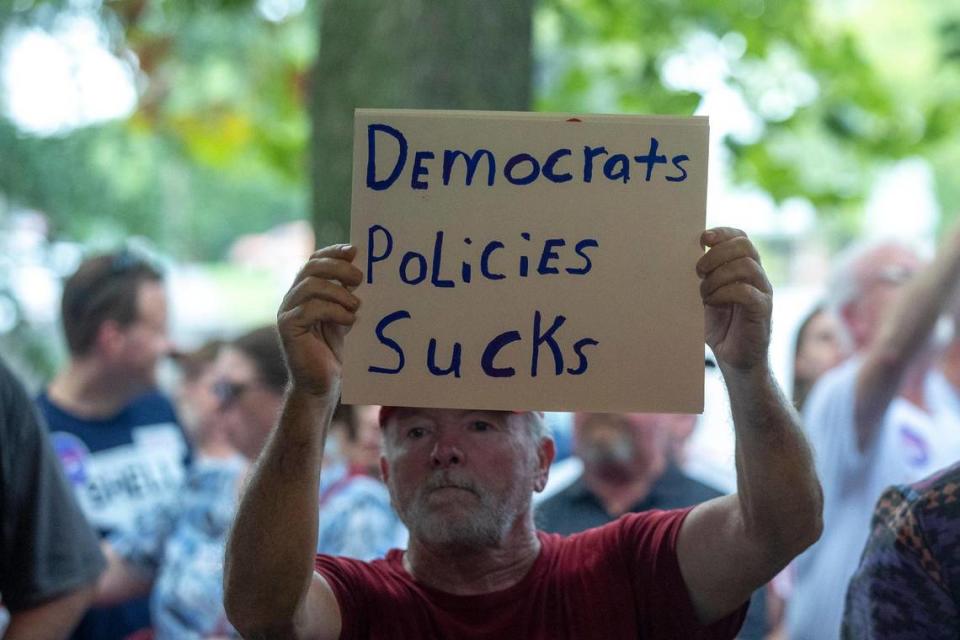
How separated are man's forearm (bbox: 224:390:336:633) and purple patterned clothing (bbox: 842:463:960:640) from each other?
0.94m

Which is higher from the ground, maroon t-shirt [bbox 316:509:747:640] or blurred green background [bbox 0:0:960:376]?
blurred green background [bbox 0:0:960:376]

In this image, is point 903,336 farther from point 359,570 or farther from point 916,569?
point 359,570

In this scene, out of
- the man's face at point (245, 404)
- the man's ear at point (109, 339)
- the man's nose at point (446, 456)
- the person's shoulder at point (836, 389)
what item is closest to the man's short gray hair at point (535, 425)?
the man's nose at point (446, 456)

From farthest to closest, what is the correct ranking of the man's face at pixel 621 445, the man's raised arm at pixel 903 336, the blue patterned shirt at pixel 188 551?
the man's face at pixel 621 445 < the blue patterned shirt at pixel 188 551 < the man's raised arm at pixel 903 336

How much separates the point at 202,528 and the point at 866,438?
1.95 m

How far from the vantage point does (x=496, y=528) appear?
222cm

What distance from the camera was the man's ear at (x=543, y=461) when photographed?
2.39 m

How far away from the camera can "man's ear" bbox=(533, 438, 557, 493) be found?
239cm

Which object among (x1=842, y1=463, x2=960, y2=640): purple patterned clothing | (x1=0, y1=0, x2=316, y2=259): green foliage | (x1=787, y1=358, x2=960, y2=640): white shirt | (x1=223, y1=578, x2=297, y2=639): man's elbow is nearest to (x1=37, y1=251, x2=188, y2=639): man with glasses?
(x1=0, y1=0, x2=316, y2=259): green foliage

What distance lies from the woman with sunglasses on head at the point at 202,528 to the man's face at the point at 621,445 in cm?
96

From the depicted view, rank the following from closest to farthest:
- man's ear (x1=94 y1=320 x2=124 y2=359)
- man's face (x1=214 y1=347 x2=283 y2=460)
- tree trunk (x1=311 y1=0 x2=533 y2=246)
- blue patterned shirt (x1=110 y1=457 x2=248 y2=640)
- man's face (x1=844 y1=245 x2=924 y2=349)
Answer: tree trunk (x1=311 y1=0 x2=533 y2=246)
blue patterned shirt (x1=110 y1=457 x2=248 y2=640)
man's face (x1=214 y1=347 x2=283 y2=460)
man's face (x1=844 y1=245 x2=924 y2=349)
man's ear (x1=94 y1=320 x2=124 y2=359)

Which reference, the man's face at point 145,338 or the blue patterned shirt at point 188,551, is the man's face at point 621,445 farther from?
the man's face at point 145,338

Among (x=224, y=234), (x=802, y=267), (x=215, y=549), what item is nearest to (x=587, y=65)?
(x=215, y=549)

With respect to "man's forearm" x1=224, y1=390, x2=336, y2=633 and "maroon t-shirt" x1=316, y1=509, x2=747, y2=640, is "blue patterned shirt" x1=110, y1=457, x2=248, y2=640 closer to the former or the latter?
"maroon t-shirt" x1=316, y1=509, x2=747, y2=640
